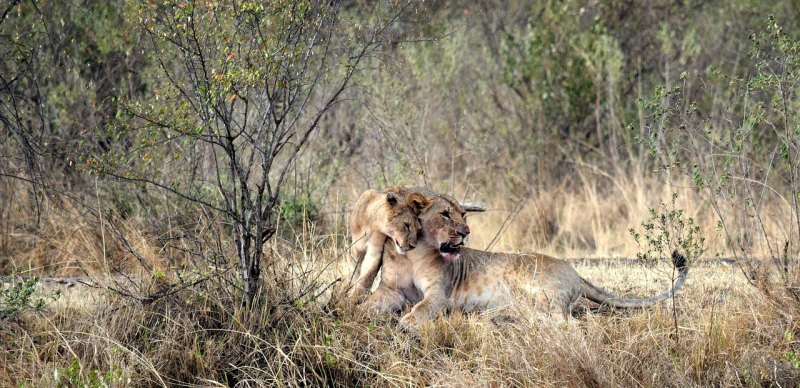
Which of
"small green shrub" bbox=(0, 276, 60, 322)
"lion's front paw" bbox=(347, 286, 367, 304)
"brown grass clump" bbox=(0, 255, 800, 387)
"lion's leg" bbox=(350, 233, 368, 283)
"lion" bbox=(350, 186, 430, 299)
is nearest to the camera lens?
"brown grass clump" bbox=(0, 255, 800, 387)

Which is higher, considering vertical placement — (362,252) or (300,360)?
(362,252)

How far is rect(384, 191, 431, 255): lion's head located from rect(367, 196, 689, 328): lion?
0.06m

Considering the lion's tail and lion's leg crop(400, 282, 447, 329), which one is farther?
the lion's tail

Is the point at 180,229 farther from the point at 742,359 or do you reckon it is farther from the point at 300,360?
the point at 742,359

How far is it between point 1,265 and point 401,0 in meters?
3.82

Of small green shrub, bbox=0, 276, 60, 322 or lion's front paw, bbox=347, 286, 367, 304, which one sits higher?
lion's front paw, bbox=347, 286, 367, 304

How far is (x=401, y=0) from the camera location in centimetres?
606

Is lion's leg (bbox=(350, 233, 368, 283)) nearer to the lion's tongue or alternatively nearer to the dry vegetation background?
the dry vegetation background

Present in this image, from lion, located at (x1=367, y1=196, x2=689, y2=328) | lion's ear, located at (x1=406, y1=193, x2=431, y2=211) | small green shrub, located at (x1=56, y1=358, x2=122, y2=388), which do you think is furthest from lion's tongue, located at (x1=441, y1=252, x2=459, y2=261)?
small green shrub, located at (x1=56, y1=358, x2=122, y2=388)

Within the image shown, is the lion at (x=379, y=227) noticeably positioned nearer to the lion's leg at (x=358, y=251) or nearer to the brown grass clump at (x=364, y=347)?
the lion's leg at (x=358, y=251)

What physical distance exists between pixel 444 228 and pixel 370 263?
47 cm

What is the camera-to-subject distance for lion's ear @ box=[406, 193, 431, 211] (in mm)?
5820

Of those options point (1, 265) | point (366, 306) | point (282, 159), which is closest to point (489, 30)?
point (282, 159)

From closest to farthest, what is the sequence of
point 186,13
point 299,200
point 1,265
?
point 186,13
point 1,265
point 299,200
